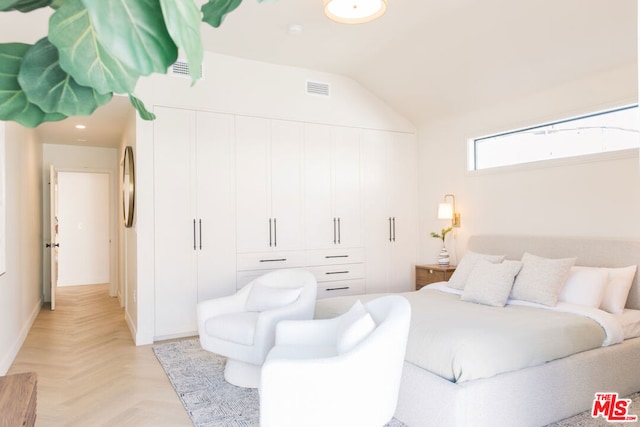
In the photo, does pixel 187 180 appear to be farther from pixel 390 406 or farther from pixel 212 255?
pixel 390 406

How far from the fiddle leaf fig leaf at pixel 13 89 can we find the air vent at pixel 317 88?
485 centimetres

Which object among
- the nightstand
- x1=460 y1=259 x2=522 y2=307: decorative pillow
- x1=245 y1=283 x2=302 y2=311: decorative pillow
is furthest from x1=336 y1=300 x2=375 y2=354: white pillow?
the nightstand

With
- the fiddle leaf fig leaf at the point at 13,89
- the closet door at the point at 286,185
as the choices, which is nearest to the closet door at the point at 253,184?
the closet door at the point at 286,185

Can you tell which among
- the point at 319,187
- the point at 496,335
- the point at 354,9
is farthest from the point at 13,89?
the point at 319,187

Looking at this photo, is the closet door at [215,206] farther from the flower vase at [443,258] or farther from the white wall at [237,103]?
the flower vase at [443,258]

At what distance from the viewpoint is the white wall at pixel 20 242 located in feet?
12.0

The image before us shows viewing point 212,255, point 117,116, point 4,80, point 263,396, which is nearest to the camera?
point 4,80

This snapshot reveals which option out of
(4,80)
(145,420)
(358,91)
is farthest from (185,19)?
(358,91)

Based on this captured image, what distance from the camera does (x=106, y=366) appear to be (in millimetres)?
3701

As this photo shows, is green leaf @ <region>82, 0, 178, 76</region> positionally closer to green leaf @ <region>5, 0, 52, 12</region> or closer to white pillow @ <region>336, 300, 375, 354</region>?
green leaf @ <region>5, 0, 52, 12</region>

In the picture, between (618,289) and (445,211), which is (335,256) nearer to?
(445,211)

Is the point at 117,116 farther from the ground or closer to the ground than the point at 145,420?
farther from the ground

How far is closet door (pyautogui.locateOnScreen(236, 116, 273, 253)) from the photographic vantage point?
187 inches

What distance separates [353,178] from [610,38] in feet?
9.45
